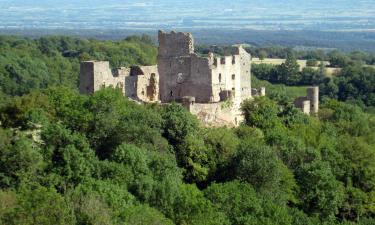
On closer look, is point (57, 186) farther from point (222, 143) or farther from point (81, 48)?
point (81, 48)

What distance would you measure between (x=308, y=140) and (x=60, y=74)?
42.9m

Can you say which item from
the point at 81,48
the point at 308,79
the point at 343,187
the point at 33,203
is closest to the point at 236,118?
the point at 343,187

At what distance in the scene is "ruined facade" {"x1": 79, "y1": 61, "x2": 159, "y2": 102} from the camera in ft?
128

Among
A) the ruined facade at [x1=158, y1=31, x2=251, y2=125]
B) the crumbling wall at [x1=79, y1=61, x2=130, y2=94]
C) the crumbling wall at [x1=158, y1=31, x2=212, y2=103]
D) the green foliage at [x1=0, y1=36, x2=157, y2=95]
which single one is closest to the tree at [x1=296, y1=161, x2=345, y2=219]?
the ruined facade at [x1=158, y1=31, x2=251, y2=125]

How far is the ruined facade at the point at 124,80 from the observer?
128 ft

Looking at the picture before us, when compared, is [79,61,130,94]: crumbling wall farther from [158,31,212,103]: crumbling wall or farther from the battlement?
the battlement

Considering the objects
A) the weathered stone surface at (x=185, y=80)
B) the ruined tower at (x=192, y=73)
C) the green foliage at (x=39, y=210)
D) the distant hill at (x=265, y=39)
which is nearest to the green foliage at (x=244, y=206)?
the green foliage at (x=39, y=210)

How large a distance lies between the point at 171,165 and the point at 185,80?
8.77m

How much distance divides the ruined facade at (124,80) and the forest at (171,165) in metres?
1.64

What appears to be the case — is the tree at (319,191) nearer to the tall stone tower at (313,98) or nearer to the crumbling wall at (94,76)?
the crumbling wall at (94,76)

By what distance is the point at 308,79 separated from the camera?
8000cm

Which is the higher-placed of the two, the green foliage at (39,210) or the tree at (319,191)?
the green foliage at (39,210)

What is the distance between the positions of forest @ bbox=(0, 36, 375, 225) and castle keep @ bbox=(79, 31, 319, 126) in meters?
1.08

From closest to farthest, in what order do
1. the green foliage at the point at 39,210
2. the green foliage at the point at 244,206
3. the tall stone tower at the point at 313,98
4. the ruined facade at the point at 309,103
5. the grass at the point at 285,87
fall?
the green foliage at the point at 39,210 → the green foliage at the point at 244,206 → the ruined facade at the point at 309,103 → the tall stone tower at the point at 313,98 → the grass at the point at 285,87
